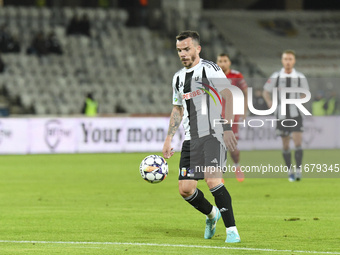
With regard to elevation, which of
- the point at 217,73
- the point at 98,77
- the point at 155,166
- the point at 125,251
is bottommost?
the point at 125,251

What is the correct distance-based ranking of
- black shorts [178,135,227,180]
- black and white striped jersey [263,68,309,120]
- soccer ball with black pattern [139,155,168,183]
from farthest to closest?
black and white striped jersey [263,68,309,120], soccer ball with black pattern [139,155,168,183], black shorts [178,135,227,180]

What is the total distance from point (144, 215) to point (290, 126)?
4587mm

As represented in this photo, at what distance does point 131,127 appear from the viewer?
19.5 m

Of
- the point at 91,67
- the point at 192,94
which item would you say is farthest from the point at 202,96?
the point at 91,67

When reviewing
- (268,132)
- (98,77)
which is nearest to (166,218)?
(268,132)

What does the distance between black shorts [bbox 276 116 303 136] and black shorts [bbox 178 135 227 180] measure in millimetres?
5705

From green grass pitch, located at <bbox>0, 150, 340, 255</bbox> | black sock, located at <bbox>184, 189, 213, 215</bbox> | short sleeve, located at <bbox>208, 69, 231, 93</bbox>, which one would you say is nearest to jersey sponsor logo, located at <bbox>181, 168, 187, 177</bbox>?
black sock, located at <bbox>184, 189, 213, 215</bbox>

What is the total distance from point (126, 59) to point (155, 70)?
1317mm

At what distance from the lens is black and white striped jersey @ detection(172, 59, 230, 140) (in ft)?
20.3

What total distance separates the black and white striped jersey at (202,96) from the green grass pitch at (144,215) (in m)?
1.12

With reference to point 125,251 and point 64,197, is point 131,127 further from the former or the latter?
point 125,251

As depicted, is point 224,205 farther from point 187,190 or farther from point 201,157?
point 201,157

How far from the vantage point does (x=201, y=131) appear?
623cm

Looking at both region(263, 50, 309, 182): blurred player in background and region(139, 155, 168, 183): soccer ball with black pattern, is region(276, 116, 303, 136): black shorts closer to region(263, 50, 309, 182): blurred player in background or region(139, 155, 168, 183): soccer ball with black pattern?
region(263, 50, 309, 182): blurred player in background
